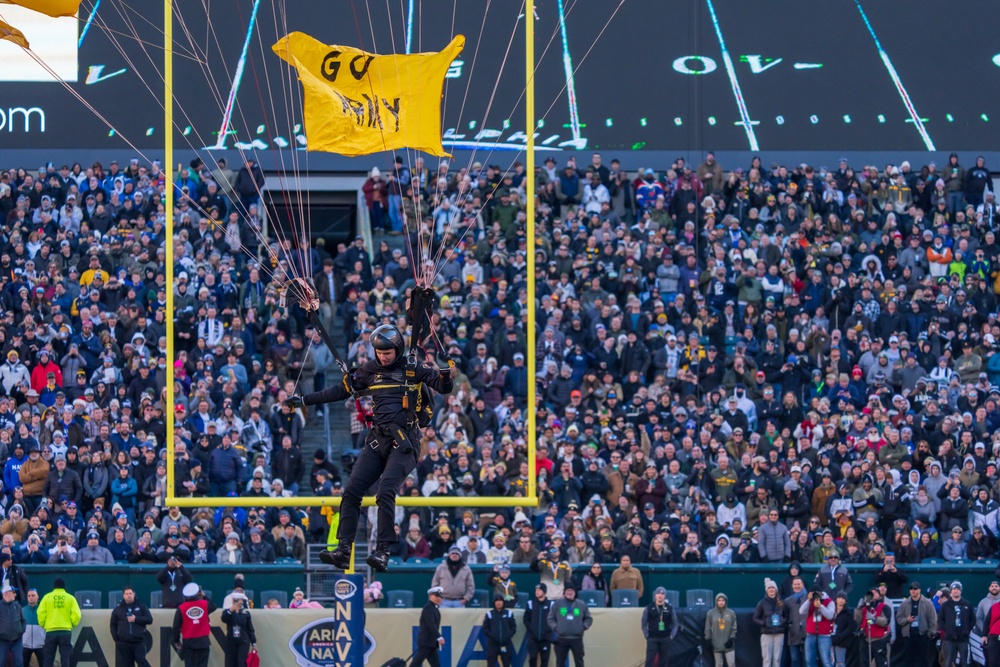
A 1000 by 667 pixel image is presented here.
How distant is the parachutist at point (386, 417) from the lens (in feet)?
41.9

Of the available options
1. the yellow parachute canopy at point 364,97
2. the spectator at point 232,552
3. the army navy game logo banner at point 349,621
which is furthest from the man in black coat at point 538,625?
the yellow parachute canopy at point 364,97

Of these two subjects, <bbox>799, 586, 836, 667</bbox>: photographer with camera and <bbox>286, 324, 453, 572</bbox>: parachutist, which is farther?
<bbox>799, 586, 836, 667</bbox>: photographer with camera

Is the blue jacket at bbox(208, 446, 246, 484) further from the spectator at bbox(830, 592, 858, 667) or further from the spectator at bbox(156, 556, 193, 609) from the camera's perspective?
the spectator at bbox(830, 592, 858, 667)

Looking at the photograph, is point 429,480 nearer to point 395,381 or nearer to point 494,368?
point 494,368

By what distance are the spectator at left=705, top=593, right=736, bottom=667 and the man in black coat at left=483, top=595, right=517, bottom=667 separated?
6.90ft

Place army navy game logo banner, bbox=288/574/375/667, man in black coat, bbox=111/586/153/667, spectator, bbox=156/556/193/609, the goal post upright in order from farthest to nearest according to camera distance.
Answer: spectator, bbox=156/556/193/609
man in black coat, bbox=111/586/153/667
army navy game logo banner, bbox=288/574/375/667
the goal post upright

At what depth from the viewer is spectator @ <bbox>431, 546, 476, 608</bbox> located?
18328 mm

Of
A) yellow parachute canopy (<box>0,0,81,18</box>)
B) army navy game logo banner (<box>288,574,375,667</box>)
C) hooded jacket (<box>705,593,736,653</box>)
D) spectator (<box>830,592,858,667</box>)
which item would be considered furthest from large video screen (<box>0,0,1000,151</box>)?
yellow parachute canopy (<box>0,0,81,18</box>)

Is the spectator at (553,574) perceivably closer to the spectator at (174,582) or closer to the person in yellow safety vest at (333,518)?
the person in yellow safety vest at (333,518)

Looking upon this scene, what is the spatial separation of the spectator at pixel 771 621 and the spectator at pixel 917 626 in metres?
1.26

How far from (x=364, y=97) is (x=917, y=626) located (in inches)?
328

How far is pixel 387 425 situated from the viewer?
12859mm

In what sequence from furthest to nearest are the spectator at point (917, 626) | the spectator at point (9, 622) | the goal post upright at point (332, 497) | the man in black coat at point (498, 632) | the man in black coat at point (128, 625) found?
the spectator at point (917, 626) → the man in black coat at point (498, 632) → the man in black coat at point (128, 625) → the spectator at point (9, 622) → the goal post upright at point (332, 497)

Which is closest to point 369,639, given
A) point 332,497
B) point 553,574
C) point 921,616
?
point 553,574
